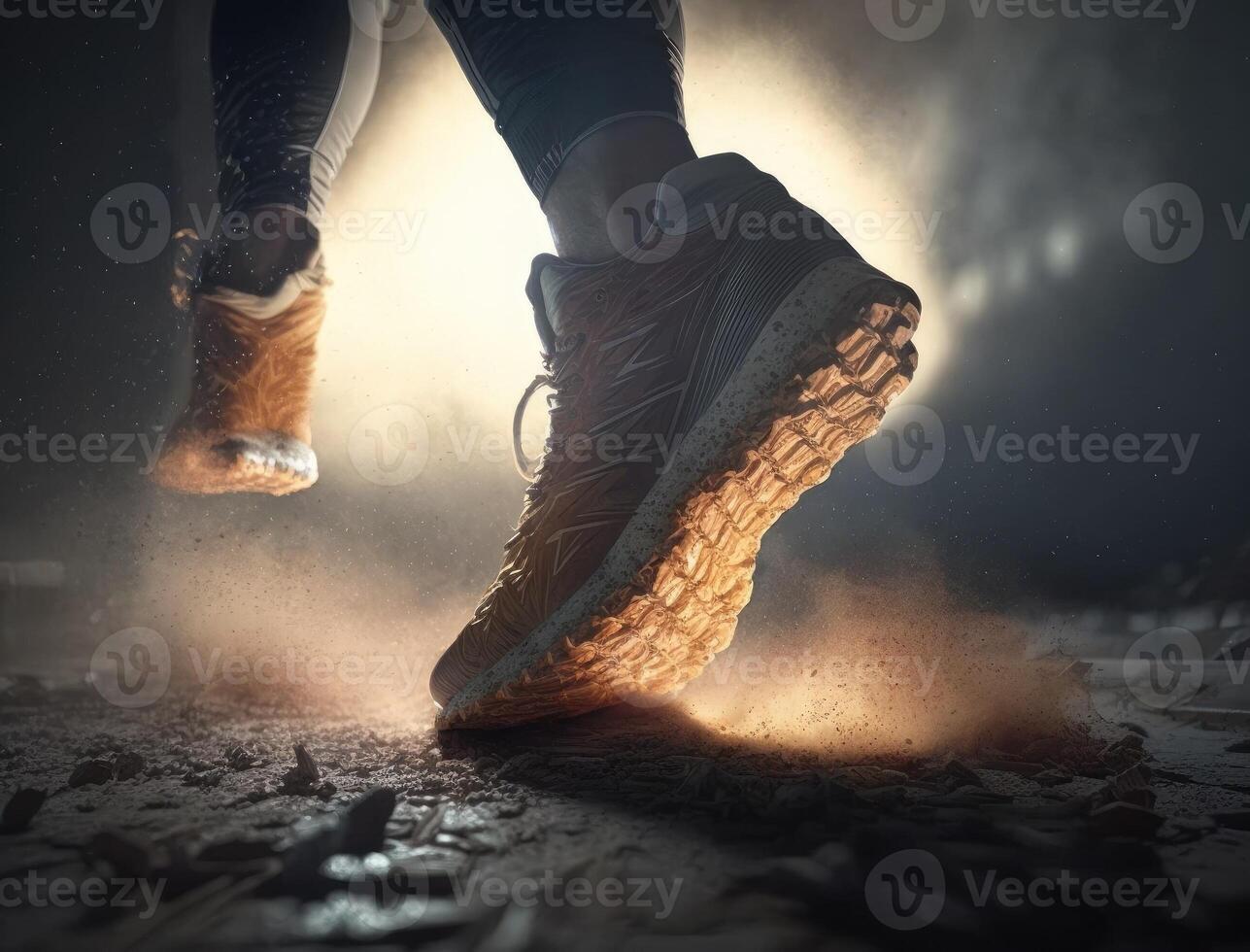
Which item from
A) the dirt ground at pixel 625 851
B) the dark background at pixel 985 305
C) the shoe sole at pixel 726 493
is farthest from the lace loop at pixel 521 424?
the dark background at pixel 985 305

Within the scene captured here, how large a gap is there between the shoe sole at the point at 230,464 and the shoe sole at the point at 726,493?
1.85 ft

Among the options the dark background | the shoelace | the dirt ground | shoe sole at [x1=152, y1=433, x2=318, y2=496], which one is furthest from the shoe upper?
the dark background

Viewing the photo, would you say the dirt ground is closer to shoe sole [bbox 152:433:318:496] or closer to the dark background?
shoe sole [bbox 152:433:318:496]

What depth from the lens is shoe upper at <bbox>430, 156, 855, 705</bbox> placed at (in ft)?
2.33

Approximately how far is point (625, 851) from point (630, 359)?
0.53 meters

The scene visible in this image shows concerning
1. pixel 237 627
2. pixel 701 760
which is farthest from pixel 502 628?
pixel 237 627

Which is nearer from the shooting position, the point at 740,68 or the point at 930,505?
the point at 930,505

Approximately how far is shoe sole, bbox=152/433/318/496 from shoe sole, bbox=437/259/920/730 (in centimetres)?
56

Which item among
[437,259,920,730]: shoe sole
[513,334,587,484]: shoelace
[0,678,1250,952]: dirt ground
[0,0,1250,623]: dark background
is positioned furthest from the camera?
[0,0,1250,623]: dark background

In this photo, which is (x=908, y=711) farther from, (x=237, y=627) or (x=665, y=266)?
(x=237, y=627)

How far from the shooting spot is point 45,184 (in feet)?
6.95

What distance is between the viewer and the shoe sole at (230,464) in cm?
106

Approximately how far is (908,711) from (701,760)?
0.39 m

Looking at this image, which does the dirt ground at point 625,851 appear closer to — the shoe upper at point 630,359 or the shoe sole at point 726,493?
the shoe sole at point 726,493
